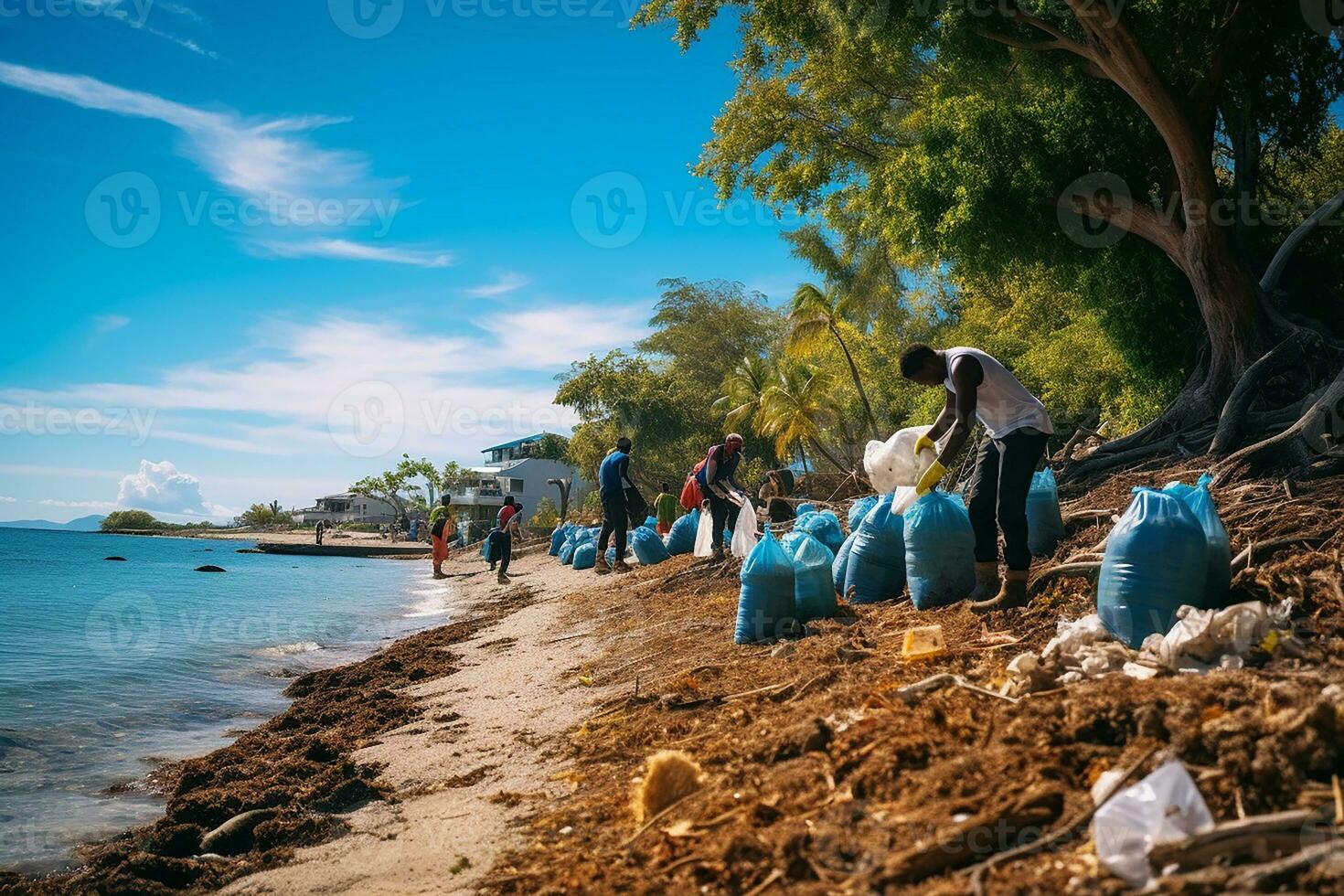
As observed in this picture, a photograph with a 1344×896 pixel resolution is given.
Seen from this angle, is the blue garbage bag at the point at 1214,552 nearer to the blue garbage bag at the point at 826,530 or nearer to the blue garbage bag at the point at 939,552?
the blue garbage bag at the point at 939,552

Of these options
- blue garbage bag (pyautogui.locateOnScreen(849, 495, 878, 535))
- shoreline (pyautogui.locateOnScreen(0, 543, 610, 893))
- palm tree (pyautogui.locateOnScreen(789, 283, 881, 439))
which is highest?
palm tree (pyautogui.locateOnScreen(789, 283, 881, 439))

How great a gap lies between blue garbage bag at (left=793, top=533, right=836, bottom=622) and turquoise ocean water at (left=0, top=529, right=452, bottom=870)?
4027mm

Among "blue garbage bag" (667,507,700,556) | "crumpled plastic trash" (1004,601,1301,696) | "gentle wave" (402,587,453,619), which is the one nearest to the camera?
"crumpled plastic trash" (1004,601,1301,696)

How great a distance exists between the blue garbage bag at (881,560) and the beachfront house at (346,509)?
11020 cm

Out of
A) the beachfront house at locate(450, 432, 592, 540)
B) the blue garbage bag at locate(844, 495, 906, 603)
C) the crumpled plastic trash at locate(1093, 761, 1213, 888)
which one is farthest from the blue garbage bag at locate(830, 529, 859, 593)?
the beachfront house at locate(450, 432, 592, 540)

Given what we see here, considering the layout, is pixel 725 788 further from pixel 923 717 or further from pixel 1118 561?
pixel 1118 561

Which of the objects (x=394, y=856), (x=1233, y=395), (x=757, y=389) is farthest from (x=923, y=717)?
(x=757, y=389)

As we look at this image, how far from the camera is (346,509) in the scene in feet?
383

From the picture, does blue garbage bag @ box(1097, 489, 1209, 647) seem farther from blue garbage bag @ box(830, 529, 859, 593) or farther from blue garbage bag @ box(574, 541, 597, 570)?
blue garbage bag @ box(574, 541, 597, 570)

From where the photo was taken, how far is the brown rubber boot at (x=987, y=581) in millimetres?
5168

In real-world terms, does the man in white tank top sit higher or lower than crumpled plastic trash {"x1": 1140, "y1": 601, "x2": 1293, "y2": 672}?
higher

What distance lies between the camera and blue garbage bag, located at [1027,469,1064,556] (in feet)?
21.2

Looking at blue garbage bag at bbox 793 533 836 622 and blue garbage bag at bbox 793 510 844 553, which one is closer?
blue garbage bag at bbox 793 533 836 622

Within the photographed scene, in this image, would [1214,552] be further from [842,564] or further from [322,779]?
[322,779]
